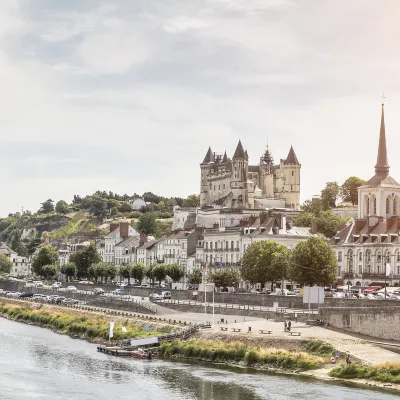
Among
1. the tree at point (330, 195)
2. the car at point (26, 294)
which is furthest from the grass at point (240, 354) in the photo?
the tree at point (330, 195)

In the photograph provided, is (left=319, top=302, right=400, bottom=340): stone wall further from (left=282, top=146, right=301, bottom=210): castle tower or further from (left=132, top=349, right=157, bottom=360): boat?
(left=282, top=146, right=301, bottom=210): castle tower

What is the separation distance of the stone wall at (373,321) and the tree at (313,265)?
18.6m

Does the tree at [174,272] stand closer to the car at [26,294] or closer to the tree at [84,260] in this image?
the car at [26,294]

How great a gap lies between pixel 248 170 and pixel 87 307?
232ft

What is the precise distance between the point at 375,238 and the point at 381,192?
1344 centimetres

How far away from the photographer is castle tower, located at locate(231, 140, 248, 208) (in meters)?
150

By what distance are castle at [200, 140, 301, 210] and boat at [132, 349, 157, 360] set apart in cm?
8107

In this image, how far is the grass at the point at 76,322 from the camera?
2975 inches

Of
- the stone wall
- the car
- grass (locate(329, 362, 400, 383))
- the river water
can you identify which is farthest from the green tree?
grass (locate(329, 362, 400, 383))

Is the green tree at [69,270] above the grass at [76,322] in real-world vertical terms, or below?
above

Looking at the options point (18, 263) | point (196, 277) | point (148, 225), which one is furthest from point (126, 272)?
point (18, 263)

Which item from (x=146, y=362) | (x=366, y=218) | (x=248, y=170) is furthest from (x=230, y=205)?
A: (x=146, y=362)

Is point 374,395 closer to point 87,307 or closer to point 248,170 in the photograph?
point 87,307

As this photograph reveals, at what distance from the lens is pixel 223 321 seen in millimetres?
73812
